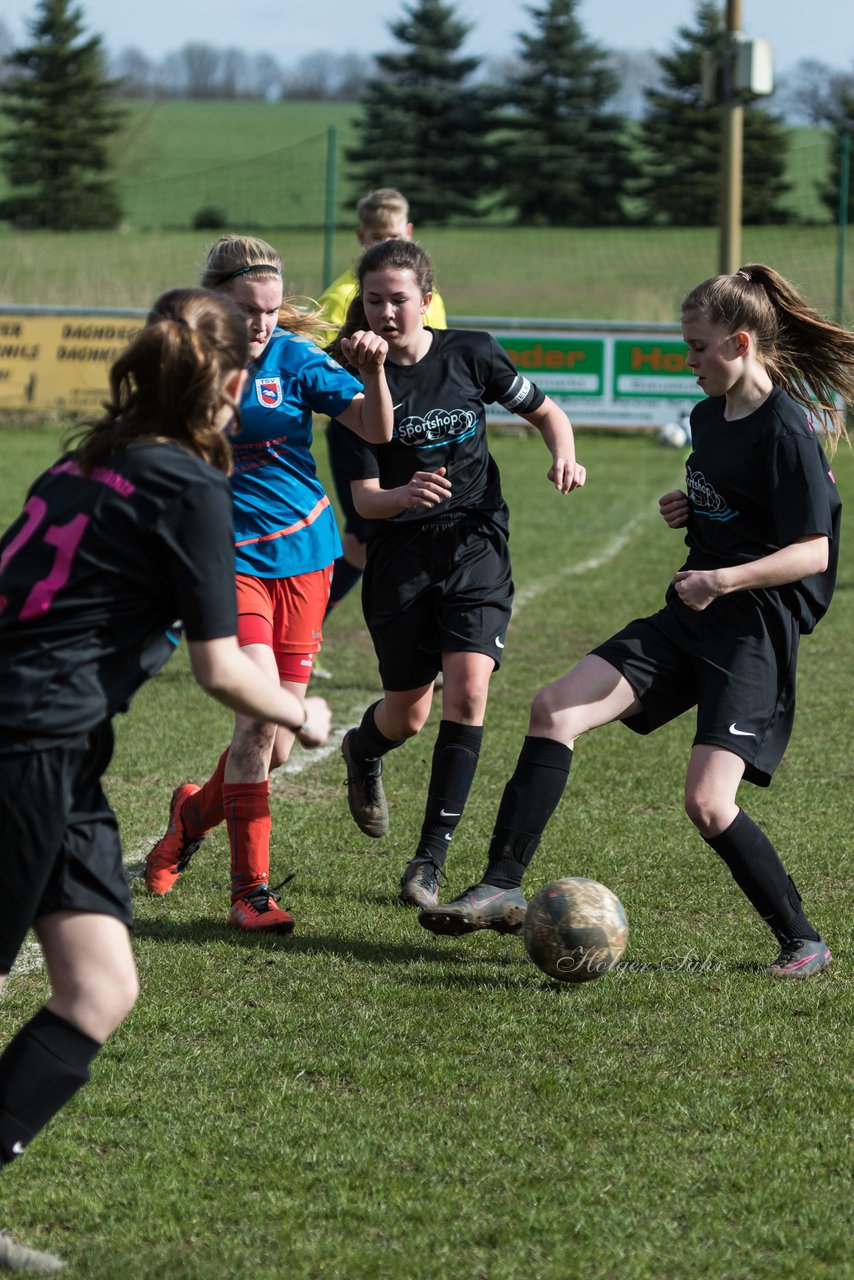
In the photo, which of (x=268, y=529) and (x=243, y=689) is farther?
(x=268, y=529)

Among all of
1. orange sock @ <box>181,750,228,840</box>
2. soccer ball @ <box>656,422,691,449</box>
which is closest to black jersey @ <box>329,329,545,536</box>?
A: orange sock @ <box>181,750,228,840</box>

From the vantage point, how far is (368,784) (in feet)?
17.4

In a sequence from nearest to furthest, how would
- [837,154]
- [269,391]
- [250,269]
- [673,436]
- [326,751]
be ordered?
[250,269], [269,391], [326,751], [673,436], [837,154]

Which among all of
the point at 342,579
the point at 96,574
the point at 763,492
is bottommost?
the point at 342,579

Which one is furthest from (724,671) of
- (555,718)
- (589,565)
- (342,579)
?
(589,565)

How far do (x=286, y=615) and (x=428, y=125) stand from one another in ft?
149

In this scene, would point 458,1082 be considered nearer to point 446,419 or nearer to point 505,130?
point 446,419

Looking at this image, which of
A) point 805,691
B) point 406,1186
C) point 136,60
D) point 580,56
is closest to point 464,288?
point 580,56

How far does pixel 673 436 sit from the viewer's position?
1942cm

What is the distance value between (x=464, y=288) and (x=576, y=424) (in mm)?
17788

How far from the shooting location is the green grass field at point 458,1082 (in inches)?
111

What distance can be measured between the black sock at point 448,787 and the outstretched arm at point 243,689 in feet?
7.03

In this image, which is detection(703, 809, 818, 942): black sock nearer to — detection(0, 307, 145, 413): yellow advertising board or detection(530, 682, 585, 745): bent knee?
detection(530, 682, 585, 745): bent knee

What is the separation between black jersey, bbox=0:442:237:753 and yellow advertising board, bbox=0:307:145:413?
58.0ft
